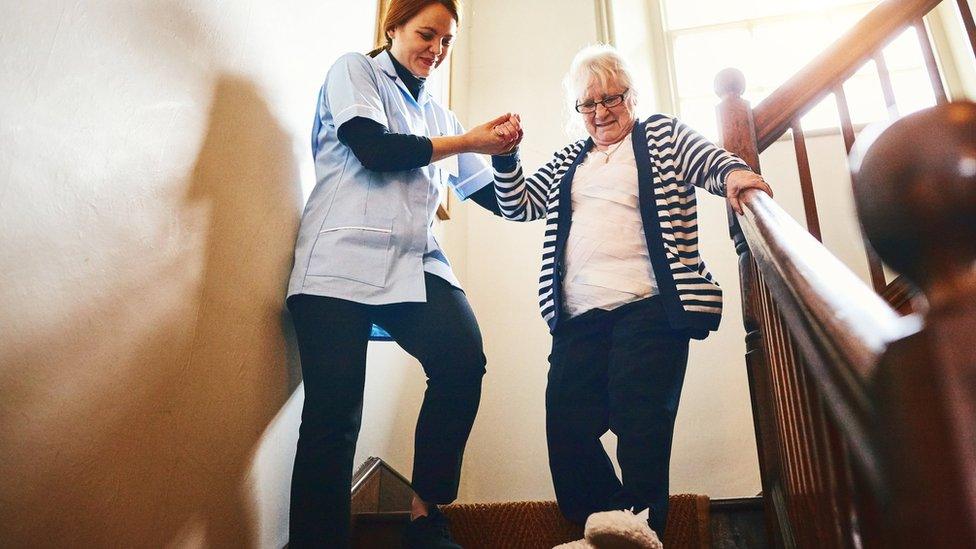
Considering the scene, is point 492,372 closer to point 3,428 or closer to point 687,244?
point 687,244

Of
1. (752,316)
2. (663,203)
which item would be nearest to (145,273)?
(663,203)

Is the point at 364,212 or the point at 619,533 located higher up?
the point at 364,212

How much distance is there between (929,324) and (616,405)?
0.95 metres

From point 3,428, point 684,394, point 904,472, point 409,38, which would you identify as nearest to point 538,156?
point 684,394

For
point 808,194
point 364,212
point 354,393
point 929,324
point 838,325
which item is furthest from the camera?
point 808,194

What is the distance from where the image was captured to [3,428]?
2.24ft

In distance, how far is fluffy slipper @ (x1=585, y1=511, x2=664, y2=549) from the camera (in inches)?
37.5

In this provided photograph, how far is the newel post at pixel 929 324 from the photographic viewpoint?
28 cm

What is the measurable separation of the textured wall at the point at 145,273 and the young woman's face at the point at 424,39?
255 millimetres

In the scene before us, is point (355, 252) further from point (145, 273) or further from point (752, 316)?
point (752, 316)

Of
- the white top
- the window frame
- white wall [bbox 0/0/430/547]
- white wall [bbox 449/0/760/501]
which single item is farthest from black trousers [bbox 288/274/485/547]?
the window frame

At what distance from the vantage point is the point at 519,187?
156 cm

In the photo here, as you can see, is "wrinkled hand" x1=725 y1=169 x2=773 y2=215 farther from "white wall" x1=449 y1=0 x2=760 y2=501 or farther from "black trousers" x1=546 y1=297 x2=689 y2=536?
"white wall" x1=449 y1=0 x2=760 y2=501

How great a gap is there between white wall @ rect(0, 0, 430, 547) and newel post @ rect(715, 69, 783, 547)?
0.94m
